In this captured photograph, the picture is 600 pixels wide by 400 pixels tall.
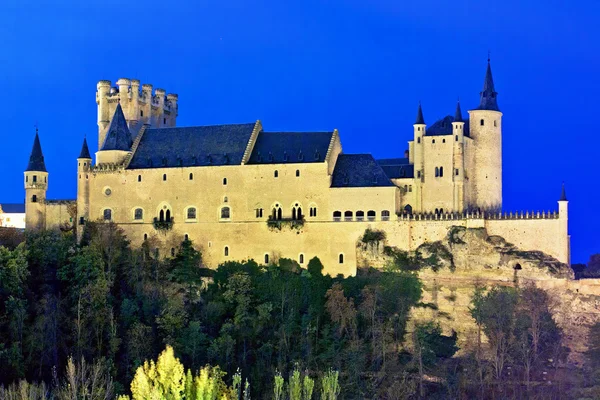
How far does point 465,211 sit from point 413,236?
4263 mm

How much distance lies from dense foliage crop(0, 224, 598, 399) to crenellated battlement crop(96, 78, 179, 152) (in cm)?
1265

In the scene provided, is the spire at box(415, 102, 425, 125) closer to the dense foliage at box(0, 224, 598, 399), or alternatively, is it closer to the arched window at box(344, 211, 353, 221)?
the arched window at box(344, 211, 353, 221)

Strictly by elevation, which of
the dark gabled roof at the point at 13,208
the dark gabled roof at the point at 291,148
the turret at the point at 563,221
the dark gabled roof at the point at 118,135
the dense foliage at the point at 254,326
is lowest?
the dense foliage at the point at 254,326

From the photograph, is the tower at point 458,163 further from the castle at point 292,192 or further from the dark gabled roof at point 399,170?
the dark gabled roof at point 399,170

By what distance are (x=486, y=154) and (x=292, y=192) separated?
1498 centimetres

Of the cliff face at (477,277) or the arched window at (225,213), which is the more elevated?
the arched window at (225,213)

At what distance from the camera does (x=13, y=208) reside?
Result: 140125 millimetres

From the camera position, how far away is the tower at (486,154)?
9325 centimetres

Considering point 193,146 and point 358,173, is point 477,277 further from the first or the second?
point 193,146

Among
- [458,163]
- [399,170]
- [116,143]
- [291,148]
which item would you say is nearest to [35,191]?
[116,143]

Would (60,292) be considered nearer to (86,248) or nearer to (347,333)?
(86,248)

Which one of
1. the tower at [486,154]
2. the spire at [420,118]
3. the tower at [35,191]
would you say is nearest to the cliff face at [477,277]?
the tower at [486,154]

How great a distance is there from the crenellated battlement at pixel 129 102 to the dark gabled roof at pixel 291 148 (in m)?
Result: 12.1

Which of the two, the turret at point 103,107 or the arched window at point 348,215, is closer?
the arched window at point 348,215
